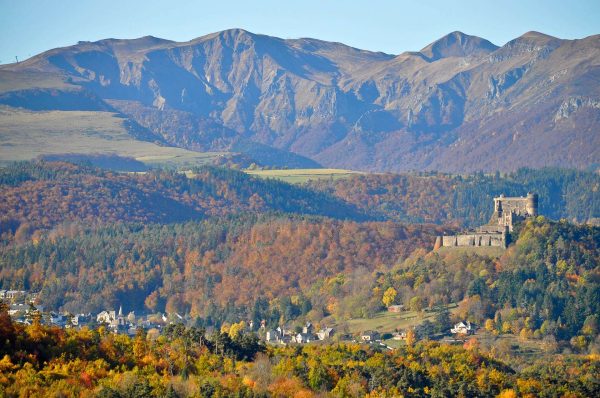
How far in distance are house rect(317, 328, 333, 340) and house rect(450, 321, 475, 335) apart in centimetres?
1106

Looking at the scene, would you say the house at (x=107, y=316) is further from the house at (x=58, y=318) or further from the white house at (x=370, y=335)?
the white house at (x=370, y=335)

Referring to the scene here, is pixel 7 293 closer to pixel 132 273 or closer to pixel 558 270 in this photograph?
pixel 132 273

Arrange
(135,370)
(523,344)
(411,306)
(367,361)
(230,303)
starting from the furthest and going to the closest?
(230,303) < (411,306) < (523,344) < (367,361) < (135,370)

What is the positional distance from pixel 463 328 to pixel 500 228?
95.0 ft

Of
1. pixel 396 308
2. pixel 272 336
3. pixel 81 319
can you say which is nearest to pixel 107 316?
pixel 81 319

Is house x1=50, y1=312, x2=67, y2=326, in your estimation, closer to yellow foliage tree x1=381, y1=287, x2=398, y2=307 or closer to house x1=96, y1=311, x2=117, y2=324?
house x1=96, y1=311, x2=117, y2=324

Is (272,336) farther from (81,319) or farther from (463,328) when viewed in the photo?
(81,319)

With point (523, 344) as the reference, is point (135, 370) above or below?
above

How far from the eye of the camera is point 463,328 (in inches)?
5428

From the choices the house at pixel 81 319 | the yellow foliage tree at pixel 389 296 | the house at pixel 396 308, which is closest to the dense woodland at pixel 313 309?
the yellow foliage tree at pixel 389 296

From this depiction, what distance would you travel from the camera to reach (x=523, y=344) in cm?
13238

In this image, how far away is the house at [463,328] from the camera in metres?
137

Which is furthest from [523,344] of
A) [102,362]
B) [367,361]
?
[102,362]

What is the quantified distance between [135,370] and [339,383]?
12580mm
